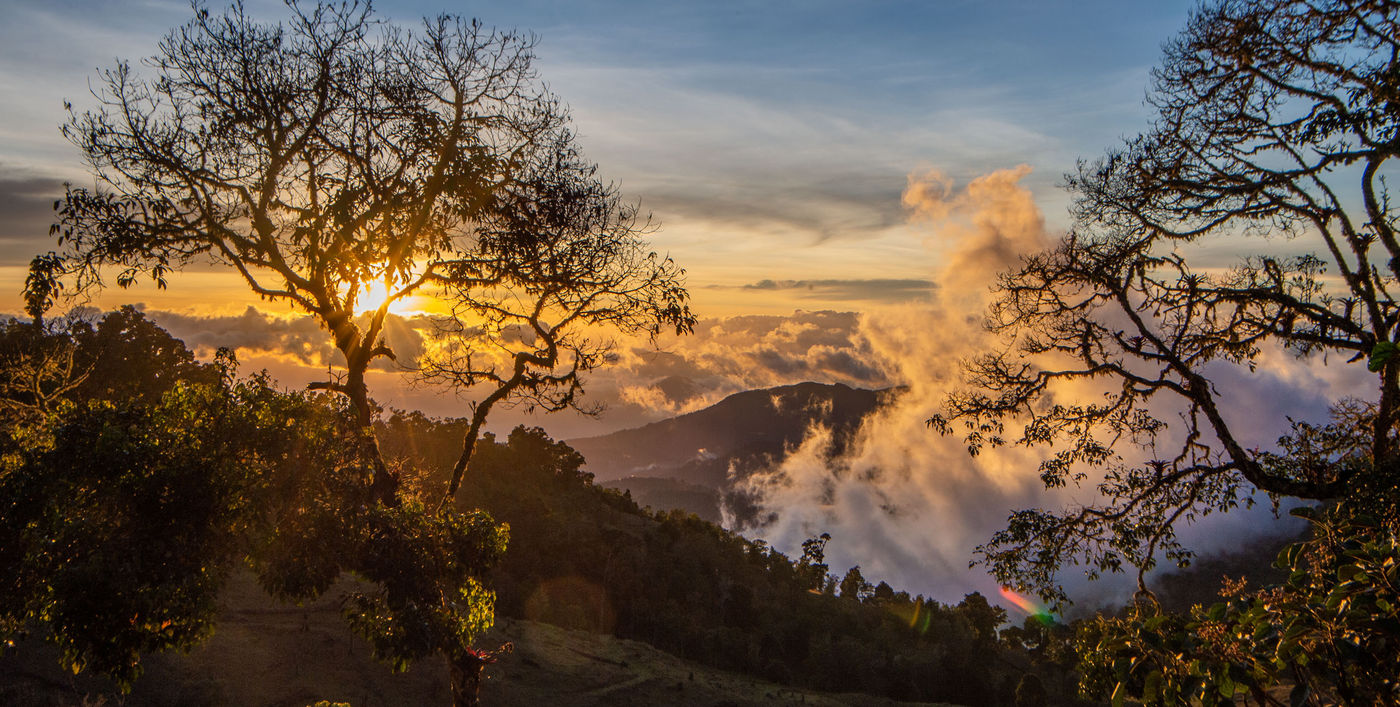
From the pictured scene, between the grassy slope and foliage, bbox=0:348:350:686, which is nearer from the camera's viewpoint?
foliage, bbox=0:348:350:686

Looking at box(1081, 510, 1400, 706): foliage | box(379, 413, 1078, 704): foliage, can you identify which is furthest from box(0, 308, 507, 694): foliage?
box(379, 413, 1078, 704): foliage

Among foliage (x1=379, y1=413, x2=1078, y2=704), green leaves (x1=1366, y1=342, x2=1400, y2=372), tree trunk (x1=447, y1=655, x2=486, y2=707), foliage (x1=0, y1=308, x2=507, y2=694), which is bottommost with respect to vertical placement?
foliage (x1=379, y1=413, x2=1078, y2=704)

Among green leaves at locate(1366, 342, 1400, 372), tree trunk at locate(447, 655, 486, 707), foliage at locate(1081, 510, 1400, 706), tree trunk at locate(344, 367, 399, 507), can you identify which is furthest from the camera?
tree trunk at locate(447, 655, 486, 707)

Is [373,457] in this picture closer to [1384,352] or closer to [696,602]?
[1384,352]

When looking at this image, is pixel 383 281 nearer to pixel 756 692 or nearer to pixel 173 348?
pixel 756 692

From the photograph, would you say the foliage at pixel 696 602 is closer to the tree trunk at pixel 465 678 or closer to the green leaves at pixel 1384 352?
the tree trunk at pixel 465 678

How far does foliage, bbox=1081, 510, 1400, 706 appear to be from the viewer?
153 inches

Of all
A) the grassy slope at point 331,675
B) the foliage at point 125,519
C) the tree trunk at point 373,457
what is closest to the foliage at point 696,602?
the grassy slope at point 331,675

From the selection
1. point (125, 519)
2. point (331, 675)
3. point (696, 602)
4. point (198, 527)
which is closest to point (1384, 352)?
point (198, 527)

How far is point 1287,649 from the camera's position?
418 centimetres

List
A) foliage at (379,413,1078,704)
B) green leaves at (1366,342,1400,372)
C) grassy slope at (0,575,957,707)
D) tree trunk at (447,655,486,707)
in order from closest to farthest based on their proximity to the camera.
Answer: green leaves at (1366,342,1400,372), tree trunk at (447,655,486,707), grassy slope at (0,575,957,707), foliage at (379,413,1078,704)

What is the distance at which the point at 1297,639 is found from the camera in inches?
163

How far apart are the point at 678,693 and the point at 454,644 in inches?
931

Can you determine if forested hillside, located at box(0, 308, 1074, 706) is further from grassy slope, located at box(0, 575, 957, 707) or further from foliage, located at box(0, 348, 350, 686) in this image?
grassy slope, located at box(0, 575, 957, 707)
